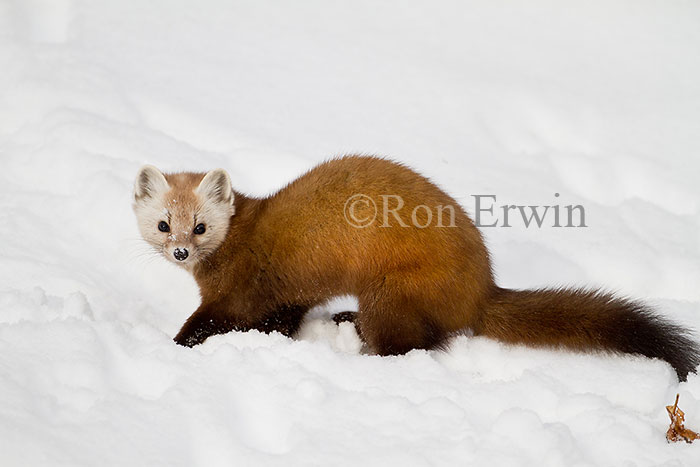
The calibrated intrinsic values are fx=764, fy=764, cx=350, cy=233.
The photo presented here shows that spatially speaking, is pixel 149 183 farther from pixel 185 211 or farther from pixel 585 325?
pixel 585 325

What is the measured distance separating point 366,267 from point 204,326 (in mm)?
923

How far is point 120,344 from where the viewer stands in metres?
3.35

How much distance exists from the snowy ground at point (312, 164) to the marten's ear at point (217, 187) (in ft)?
2.26

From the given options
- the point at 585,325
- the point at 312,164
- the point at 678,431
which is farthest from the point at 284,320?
the point at 678,431

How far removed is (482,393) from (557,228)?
2.51 meters

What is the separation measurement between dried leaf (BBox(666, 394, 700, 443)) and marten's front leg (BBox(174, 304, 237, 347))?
2226 mm

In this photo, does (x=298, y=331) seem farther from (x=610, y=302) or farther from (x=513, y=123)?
(x=513, y=123)

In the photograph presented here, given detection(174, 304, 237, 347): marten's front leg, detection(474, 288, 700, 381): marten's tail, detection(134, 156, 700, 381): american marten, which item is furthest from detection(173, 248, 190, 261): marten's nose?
detection(474, 288, 700, 381): marten's tail

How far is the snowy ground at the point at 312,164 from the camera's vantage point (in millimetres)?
2932

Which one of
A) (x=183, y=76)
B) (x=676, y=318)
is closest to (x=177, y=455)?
(x=676, y=318)

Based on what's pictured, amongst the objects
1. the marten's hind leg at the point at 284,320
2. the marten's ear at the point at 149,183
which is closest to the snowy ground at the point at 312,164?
the marten's hind leg at the point at 284,320

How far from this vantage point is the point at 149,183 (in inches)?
170

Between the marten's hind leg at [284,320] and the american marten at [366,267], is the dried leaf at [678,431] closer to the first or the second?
the american marten at [366,267]

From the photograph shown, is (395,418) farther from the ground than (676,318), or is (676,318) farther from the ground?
(676,318)
